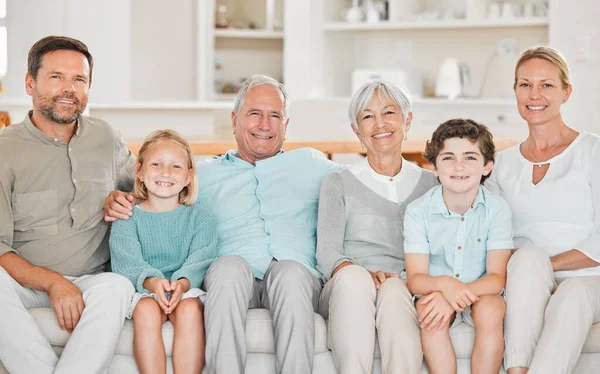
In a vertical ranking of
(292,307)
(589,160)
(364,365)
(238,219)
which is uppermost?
(589,160)

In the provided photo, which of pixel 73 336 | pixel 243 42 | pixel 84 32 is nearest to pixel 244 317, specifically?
pixel 73 336

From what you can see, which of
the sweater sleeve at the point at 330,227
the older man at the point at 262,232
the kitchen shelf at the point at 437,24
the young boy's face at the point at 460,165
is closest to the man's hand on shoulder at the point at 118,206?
the older man at the point at 262,232

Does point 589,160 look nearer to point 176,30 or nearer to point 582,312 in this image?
point 582,312

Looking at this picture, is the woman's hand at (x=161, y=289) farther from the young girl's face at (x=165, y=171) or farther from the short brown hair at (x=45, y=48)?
the short brown hair at (x=45, y=48)

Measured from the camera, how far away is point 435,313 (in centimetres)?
213

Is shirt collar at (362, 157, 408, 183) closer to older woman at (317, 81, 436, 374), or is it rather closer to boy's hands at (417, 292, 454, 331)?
older woman at (317, 81, 436, 374)

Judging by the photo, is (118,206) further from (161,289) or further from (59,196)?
(161,289)

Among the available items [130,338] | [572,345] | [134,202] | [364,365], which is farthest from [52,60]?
[572,345]

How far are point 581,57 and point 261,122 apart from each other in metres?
2.90

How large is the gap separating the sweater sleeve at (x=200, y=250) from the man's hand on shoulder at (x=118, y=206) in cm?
19

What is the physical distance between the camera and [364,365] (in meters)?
2.10

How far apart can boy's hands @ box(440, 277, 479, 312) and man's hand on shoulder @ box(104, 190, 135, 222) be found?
919 mm

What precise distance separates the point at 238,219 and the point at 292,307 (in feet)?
1.50

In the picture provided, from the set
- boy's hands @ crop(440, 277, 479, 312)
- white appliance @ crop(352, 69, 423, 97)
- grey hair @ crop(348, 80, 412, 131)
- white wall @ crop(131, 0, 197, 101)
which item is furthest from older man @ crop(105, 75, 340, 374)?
white wall @ crop(131, 0, 197, 101)
